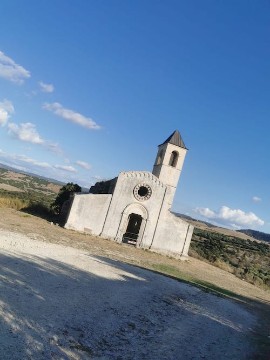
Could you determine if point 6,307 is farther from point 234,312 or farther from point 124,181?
point 124,181

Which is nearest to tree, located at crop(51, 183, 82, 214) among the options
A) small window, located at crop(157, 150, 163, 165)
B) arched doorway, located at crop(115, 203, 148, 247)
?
arched doorway, located at crop(115, 203, 148, 247)

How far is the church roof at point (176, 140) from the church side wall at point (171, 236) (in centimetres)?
644

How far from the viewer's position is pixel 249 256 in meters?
46.7

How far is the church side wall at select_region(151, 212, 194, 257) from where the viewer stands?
31672 mm

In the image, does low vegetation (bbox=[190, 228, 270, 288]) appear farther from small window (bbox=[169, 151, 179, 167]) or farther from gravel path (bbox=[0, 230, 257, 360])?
gravel path (bbox=[0, 230, 257, 360])

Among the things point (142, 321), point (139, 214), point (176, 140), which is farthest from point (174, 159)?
point (142, 321)

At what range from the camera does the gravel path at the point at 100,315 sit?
771 cm

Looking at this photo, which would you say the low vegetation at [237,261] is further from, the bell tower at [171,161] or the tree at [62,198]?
the tree at [62,198]

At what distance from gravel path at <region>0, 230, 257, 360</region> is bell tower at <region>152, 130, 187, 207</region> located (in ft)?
54.1

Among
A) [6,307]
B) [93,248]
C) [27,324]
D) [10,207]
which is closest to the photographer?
[27,324]

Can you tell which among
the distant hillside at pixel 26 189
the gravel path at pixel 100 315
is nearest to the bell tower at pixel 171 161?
the gravel path at pixel 100 315

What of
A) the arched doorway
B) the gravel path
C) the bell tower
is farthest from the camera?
the bell tower

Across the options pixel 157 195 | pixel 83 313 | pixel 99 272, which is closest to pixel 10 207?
pixel 157 195

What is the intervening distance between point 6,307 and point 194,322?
21.7 feet
